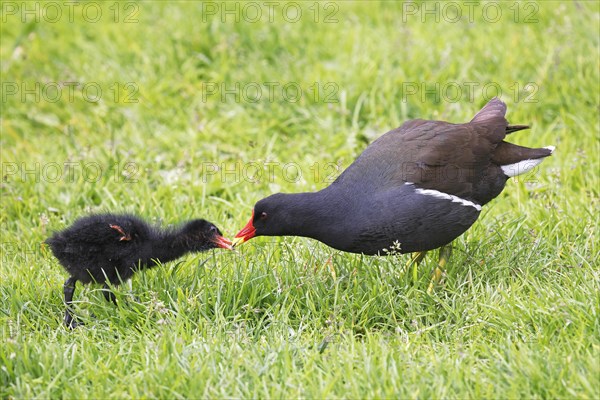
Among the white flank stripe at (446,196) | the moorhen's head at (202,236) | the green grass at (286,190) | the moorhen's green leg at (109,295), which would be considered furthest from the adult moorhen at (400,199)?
the moorhen's green leg at (109,295)

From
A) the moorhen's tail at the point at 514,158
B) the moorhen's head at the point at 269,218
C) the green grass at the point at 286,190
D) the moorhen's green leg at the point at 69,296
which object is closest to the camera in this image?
the green grass at the point at 286,190

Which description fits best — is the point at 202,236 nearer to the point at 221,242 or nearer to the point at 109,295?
the point at 221,242

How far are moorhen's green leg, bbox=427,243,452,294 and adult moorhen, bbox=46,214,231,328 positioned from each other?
104 centimetres

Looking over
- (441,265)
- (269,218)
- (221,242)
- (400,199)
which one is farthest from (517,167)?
(221,242)

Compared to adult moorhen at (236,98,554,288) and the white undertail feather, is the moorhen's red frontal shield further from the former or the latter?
the white undertail feather

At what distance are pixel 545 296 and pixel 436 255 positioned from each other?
86cm

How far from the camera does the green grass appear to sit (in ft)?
11.3

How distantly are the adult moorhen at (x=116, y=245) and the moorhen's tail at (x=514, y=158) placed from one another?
157cm

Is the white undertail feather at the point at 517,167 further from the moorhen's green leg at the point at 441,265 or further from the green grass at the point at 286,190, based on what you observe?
the moorhen's green leg at the point at 441,265

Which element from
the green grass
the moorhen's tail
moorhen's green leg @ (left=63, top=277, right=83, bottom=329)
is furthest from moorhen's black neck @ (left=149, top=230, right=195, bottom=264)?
the moorhen's tail

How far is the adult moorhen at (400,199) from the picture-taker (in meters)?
4.17

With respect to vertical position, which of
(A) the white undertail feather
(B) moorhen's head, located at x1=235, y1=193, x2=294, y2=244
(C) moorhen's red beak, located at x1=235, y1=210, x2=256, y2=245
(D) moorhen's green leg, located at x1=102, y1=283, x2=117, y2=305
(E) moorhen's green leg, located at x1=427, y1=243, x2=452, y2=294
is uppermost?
(A) the white undertail feather

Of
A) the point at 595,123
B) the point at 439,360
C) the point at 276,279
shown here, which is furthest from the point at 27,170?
the point at 595,123

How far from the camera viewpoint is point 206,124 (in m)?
6.39
